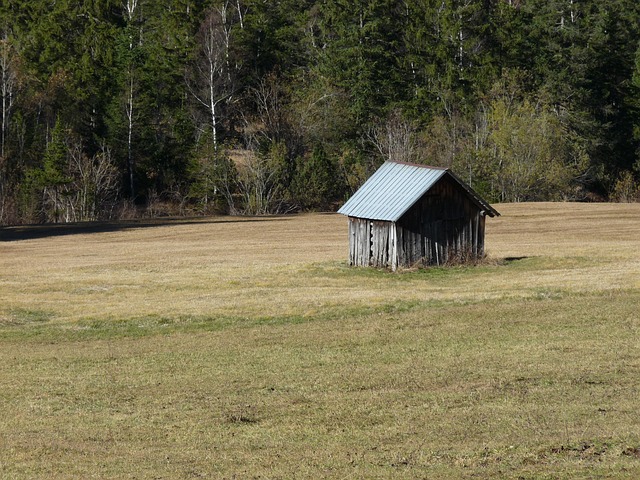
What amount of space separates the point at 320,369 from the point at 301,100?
71940 millimetres

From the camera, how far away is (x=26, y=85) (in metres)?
85.8

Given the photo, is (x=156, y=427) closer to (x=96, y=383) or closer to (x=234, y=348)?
(x=96, y=383)

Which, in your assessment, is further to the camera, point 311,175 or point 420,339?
point 311,175

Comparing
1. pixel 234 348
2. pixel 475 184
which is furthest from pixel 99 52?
pixel 234 348

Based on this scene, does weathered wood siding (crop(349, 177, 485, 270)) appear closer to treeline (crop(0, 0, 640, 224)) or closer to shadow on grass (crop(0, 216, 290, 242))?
shadow on grass (crop(0, 216, 290, 242))

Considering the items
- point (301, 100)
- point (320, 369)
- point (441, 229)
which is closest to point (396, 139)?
point (301, 100)

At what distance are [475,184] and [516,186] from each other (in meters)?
3.21

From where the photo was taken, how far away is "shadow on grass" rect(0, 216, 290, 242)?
62188mm

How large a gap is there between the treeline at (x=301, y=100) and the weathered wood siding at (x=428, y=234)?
37136 millimetres

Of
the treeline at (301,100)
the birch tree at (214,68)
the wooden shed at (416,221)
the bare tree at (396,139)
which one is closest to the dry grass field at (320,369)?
the wooden shed at (416,221)

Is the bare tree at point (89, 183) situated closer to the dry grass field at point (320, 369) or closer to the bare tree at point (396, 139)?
the bare tree at point (396, 139)

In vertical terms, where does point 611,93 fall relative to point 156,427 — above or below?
above

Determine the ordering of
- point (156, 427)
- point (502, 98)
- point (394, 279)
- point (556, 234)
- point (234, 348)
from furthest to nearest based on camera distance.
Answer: point (502, 98)
point (556, 234)
point (394, 279)
point (234, 348)
point (156, 427)

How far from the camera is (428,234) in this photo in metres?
44.5
